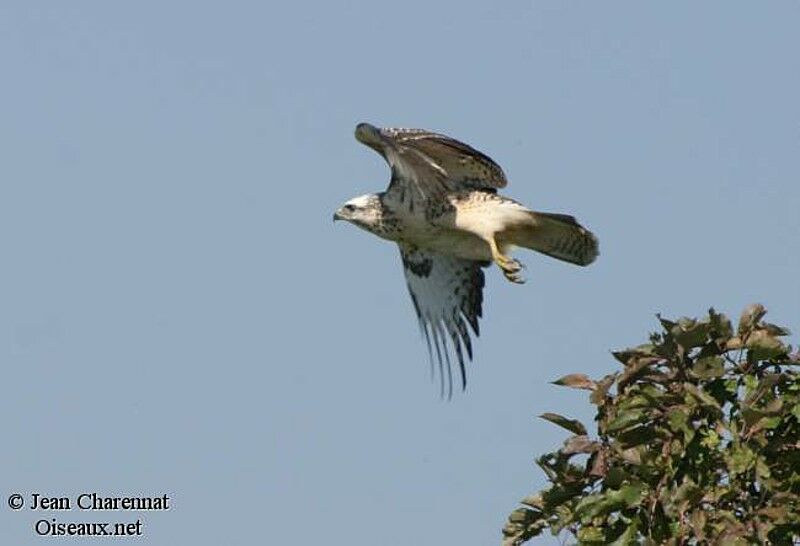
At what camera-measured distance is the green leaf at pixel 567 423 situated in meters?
7.52

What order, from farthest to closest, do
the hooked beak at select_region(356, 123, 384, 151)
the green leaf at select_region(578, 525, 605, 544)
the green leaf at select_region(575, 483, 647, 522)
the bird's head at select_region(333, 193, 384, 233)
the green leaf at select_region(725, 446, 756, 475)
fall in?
1. the bird's head at select_region(333, 193, 384, 233)
2. the hooked beak at select_region(356, 123, 384, 151)
3. the green leaf at select_region(578, 525, 605, 544)
4. the green leaf at select_region(575, 483, 647, 522)
5. the green leaf at select_region(725, 446, 756, 475)

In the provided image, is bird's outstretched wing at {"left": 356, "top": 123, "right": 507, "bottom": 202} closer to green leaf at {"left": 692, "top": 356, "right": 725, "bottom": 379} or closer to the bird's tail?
the bird's tail

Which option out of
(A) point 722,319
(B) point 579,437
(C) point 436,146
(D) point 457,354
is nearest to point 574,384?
(B) point 579,437

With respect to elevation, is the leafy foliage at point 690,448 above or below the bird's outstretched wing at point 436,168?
below

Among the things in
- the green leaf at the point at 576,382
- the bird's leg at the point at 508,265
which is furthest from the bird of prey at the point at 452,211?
the green leaf at the point at 576,382

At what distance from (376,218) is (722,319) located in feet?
21.3

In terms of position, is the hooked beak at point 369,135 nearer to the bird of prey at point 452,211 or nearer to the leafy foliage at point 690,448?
the bird of prey at point 452,211

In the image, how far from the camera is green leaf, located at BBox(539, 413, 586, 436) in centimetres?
752

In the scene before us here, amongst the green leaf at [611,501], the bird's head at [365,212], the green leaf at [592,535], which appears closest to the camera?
the green leaf at [611,501]

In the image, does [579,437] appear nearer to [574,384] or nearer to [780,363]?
[574,384]

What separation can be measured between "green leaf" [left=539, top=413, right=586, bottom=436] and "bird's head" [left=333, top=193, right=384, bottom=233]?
6090 millimetres

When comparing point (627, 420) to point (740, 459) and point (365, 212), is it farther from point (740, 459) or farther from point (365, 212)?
point (365, 212)

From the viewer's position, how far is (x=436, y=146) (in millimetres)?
12984

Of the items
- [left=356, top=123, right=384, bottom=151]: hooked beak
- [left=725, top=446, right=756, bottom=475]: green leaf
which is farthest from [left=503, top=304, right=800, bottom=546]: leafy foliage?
[left=356, top=123, right=384, bottom=151]: hooked beak
